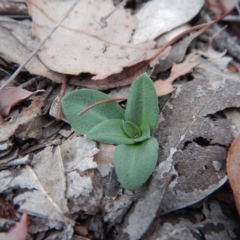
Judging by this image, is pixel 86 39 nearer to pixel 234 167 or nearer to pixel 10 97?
pixel 10 97

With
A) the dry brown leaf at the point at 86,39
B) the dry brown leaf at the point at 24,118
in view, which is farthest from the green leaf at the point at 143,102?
the dry brown leaf at the point at 24,118

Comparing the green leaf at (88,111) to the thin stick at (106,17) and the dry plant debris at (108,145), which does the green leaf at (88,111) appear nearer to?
the dry plant debris at (108,145)

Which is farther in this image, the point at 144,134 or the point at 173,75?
the point at 173,75

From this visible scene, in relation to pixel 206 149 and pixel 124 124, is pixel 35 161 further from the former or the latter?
pixel 206 149

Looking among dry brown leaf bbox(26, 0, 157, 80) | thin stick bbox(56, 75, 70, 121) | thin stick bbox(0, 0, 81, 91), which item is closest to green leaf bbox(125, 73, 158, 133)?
dry brown leaf bbox(26, 0, 157, 80)

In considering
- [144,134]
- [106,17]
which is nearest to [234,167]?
[144,134]

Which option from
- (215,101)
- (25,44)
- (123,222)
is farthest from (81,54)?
(123,222)
